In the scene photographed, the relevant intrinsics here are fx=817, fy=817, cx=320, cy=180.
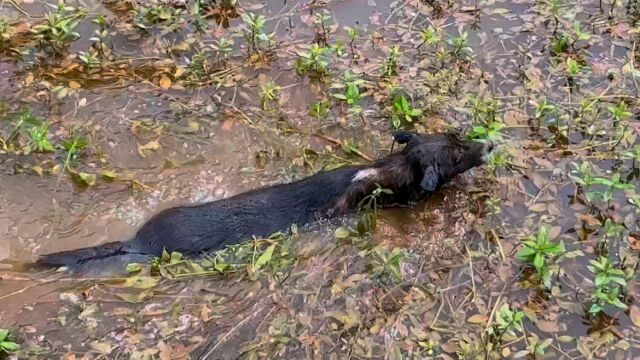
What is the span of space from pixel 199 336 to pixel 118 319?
552 mm

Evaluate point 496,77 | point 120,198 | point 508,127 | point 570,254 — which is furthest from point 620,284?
point 120,198

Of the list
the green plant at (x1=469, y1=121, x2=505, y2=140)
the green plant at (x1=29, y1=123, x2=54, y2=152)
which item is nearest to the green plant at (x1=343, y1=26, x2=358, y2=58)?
the green plant at (x1=469, y1=121, x2=505, y2=140)

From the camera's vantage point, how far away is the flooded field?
530cm

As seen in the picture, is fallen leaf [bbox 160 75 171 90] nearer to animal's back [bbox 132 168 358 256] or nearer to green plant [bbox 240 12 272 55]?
green plant [bbox 240 12 272 55]

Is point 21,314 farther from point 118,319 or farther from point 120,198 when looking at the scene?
point 120,198

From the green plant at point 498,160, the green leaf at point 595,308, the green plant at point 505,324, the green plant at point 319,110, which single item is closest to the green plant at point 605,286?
the green leaf at point 595,308

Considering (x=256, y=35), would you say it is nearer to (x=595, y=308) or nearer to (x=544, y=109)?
(x=544, y=109)

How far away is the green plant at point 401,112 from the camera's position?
21.7ft

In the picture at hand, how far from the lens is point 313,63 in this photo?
7.07 m

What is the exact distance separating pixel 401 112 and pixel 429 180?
0.83m

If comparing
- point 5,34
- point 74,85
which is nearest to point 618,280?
point 74,85

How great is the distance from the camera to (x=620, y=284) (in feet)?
17.9

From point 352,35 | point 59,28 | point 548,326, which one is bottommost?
point 548,326

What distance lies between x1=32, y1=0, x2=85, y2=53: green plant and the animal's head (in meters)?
3.11
